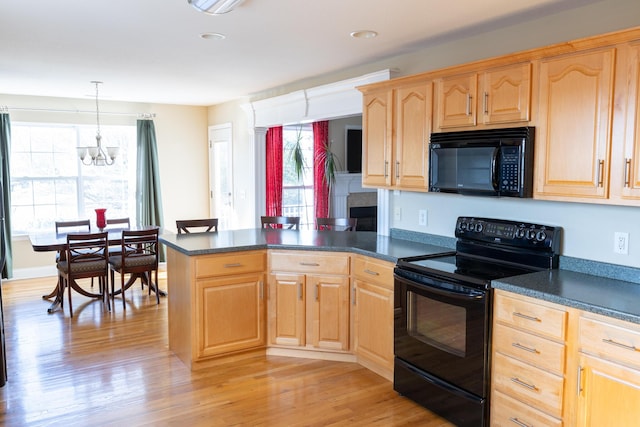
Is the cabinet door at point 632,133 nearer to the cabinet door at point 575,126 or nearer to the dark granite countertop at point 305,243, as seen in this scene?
the cabinet door at point 575,126

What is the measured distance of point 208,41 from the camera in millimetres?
3641

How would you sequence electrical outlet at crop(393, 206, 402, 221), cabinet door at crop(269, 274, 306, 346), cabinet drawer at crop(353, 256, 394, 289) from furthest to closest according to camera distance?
electrical outlet at crop(393, 206, 402, 221) → cabinet door at crop(269, 274, 306, 346) → cabinet drawer at crop(353, 256, 394, 289)

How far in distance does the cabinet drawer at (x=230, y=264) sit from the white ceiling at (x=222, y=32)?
158 cm

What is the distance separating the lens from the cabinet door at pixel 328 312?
3.74m

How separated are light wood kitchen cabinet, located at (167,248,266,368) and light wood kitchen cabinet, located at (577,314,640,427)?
2.31 meters

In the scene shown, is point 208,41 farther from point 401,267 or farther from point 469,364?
point 469,364

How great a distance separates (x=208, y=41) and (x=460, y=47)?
183 cm

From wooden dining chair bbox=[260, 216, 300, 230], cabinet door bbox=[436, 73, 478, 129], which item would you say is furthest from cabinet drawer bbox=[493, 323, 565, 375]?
wooden dining chair bbox=[260, 216, 300, 230]

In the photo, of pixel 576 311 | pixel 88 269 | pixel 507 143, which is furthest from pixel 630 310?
pixel 88 269

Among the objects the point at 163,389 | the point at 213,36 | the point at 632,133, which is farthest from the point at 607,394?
the point at 213,36

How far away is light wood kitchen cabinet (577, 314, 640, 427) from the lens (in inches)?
80.9

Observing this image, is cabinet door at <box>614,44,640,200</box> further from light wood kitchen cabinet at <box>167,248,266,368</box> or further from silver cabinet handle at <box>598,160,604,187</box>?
light wood kitchen cabinet at <box>167,248,266,368</box>

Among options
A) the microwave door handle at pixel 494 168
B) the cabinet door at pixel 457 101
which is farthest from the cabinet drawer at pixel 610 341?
the cabinet door at pixel 457 101

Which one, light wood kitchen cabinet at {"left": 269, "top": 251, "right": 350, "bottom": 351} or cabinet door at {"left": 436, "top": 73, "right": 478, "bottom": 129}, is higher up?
cabinet door at {"left": 436, "top": 73, "right": 478, "bottom": 129}
